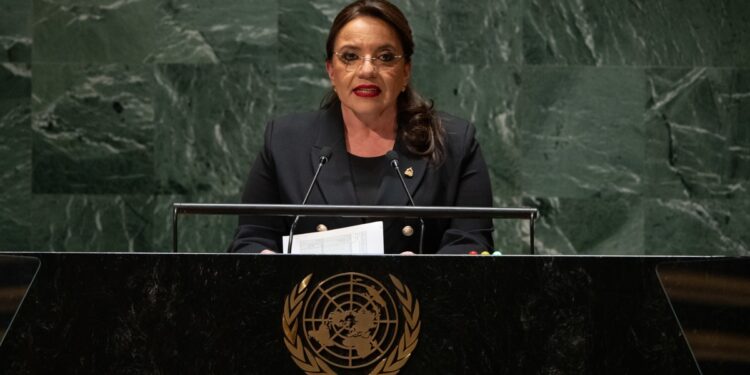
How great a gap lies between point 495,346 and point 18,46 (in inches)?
148

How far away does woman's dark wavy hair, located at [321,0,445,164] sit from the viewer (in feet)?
11.1

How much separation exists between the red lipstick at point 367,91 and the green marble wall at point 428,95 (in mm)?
1784

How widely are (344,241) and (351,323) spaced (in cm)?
74

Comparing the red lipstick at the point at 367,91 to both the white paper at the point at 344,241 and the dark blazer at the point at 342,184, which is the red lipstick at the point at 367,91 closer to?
the dark blazer at the point at 342,184

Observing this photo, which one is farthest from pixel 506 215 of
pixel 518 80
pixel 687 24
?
pixel 687 24

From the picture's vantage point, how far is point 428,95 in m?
5.14

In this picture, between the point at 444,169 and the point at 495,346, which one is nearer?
the point at 495,346

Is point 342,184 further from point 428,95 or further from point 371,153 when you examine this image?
point 428,95

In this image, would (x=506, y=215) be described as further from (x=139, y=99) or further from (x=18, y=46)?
(x=18, y=46)

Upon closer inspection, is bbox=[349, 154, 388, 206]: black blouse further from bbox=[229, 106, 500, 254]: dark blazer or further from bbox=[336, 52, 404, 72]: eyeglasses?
bbox=[336, 52, 404, 72]: eyeglasses

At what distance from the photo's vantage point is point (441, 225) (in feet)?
10.8

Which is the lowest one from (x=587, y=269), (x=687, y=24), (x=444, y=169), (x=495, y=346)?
(x=495, y=346)

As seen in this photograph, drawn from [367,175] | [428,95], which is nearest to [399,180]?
[367,175]

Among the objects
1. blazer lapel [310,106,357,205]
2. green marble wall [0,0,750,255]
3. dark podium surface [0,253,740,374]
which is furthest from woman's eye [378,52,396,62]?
green marble wall [0,0,750,255]
